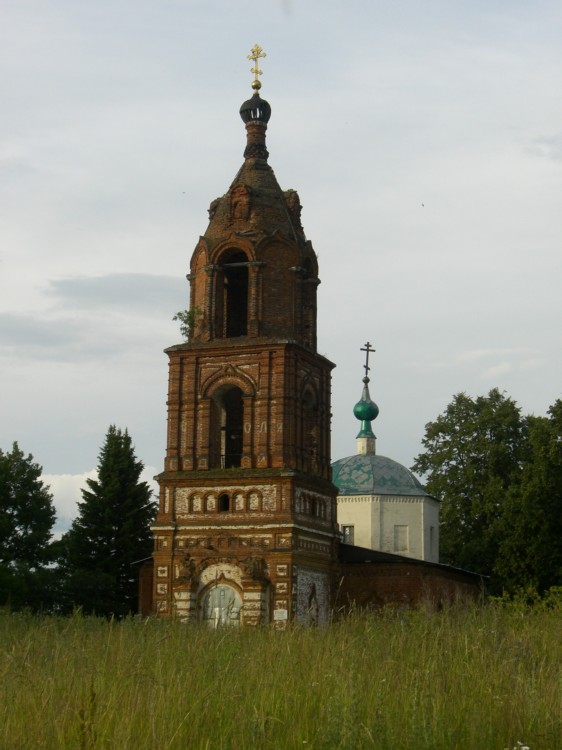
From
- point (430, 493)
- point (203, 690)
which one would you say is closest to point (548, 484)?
point (430, 493)

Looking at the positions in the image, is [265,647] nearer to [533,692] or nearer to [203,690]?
[203,690]

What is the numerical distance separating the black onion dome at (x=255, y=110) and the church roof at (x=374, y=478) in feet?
40.3

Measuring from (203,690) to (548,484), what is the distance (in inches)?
1202

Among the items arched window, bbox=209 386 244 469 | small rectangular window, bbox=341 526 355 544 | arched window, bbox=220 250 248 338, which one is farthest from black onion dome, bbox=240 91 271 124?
small rectangular window, bbox=341 526 355 544

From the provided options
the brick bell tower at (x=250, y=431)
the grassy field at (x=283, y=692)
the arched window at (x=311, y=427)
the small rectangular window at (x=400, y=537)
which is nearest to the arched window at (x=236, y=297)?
the brick bell tower at (x=250, y=431)

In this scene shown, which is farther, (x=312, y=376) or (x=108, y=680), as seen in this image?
(x=312, y=376)

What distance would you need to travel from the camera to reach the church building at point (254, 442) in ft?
96.5

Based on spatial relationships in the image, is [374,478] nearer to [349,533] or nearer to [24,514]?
[349,533]

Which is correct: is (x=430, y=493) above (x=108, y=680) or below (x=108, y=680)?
above

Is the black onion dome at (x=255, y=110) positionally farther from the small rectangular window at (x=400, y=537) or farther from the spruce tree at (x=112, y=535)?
the small rectangular window at (x=400, y=537)

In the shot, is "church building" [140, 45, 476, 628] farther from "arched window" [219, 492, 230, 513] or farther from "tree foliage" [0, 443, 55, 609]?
"tree foliage" [0, 443, 55, 609]

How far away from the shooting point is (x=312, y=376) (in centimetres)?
3164

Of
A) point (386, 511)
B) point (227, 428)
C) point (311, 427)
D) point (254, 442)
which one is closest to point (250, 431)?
point (254, 442)

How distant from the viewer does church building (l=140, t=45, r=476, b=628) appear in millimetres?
29422
